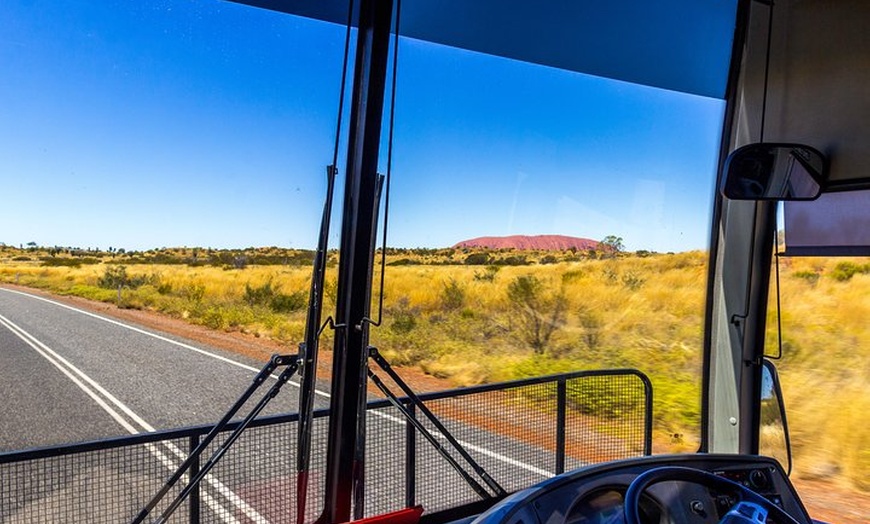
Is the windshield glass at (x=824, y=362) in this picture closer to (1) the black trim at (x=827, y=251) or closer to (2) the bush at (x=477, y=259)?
(1) the black trim at (x=827, y=251)

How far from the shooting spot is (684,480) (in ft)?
4.46

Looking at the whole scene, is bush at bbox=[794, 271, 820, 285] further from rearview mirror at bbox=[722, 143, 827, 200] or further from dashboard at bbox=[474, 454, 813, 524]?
dashboard at bbox=[474, 454, 813, 524]

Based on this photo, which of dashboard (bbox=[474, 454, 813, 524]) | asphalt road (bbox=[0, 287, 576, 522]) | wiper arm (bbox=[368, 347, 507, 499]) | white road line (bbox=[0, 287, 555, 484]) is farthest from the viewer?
wiper arm (bbox=[368, 347, 507, 499])

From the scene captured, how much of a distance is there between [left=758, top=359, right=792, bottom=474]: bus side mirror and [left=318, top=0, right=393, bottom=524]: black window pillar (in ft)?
6.33

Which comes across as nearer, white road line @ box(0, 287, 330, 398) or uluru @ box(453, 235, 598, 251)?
white road line @ box(0, 287, 330, 398)

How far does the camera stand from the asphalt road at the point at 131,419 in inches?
63.7

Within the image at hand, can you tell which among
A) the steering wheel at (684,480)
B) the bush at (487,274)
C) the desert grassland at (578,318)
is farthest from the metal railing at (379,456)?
the steering wheel at (684,480)

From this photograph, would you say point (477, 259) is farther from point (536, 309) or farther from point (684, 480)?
point (684, 480)

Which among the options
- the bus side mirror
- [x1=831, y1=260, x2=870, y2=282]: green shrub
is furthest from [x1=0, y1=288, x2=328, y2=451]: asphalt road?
[x1=831, y1=260, x2=870, y2=282]: green shrub

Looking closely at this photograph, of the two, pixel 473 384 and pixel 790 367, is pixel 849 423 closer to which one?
pixel 790 367

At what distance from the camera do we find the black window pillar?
2.10m

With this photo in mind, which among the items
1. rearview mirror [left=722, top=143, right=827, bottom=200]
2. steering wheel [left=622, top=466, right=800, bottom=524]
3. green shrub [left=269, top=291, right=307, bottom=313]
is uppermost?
rearview mirror [left=722, top=143, right=827, bottom=200]

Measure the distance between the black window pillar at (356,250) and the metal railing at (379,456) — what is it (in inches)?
2.8

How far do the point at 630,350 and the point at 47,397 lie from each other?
2.56 m
